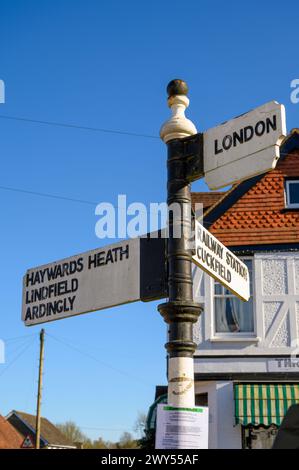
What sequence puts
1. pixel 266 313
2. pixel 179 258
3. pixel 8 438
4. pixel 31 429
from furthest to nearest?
pixel 31 429, pixel 8 438, pixel 266 313, pixel 179 258

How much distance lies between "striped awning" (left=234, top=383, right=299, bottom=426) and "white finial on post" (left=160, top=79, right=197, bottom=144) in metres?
9.21

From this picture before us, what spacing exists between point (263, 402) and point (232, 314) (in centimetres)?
202

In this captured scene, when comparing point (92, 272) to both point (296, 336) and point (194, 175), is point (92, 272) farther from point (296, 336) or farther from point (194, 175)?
point (296, 336)

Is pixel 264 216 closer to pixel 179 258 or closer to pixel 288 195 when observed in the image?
pixel 288 195

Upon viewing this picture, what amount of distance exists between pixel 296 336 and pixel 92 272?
9629 millimetres

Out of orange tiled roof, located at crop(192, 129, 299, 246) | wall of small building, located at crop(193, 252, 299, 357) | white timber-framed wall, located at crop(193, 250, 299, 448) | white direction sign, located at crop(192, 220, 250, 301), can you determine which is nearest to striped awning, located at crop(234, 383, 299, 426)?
white timber-framed wall, located at crop(193, 250, 299, 448)

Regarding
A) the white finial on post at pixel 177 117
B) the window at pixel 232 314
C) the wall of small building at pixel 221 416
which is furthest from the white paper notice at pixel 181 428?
the window at pixel 232 314

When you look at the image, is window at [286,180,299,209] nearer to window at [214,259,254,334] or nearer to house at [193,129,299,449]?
house at [193,129,299,449]

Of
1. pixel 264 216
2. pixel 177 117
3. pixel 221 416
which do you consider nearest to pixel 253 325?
pixel 221 416

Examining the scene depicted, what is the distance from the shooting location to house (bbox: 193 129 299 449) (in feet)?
43.4

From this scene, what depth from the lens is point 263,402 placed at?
13.1 metres

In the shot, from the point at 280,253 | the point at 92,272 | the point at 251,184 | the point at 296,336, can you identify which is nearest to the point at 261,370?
the point at 296,336

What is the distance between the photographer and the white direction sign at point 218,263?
4502 millimetres

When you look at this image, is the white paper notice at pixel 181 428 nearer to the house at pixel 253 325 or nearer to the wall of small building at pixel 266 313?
the house at pixel 253 325
